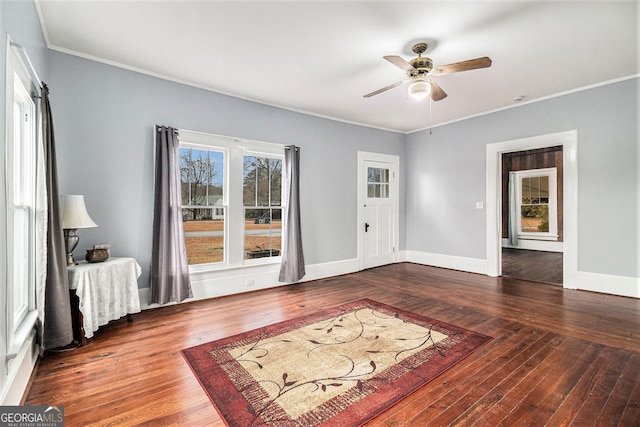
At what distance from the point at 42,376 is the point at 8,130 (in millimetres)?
1782

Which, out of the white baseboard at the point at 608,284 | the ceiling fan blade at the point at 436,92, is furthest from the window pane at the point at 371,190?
the white baseboard at the point at 608,284

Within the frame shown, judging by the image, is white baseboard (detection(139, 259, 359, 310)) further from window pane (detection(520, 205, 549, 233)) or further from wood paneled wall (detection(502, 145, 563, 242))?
window pane (detection(520, 205, 549, 233))

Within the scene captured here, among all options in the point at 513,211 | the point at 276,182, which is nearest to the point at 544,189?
the point at 513,211

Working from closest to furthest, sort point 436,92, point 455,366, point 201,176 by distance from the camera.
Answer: point 455,366 → point 436,92 → point 201,176

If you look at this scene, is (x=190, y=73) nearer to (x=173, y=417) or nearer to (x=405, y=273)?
(x=173, y=417)

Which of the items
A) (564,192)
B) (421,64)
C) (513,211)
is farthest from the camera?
(513,211)

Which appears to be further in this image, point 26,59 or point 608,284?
point 608,284

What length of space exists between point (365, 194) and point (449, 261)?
2.18 m

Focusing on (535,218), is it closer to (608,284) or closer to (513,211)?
(513,211)

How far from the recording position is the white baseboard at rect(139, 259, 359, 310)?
407cm

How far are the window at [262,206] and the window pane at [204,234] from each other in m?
0.39

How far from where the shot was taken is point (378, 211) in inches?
249

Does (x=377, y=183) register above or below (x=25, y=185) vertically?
above

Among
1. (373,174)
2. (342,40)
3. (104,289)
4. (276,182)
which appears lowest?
(104,289)
